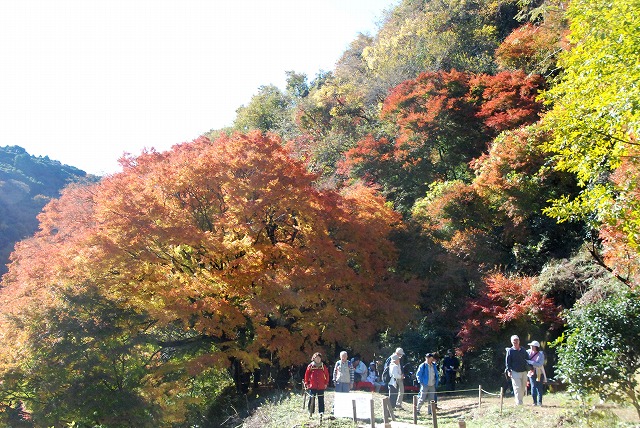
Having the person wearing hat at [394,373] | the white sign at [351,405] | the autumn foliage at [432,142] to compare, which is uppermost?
the autumn foliage at [432,142]

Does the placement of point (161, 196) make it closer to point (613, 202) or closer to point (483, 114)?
point (613, 202)

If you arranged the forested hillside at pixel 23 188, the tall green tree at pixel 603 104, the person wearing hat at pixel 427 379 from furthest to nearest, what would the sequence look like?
1. the forested hillside at pixel 23 188
2. the person wearing hat at pixel 427 379
3. the tall green tree at pixel 603 104

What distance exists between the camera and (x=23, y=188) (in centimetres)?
6378

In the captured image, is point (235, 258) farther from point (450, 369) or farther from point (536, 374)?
point (536, 374)

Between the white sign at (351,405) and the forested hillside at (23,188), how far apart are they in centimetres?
4914

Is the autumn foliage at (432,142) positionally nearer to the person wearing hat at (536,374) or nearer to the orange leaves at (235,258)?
the orange leaves at (235,258)

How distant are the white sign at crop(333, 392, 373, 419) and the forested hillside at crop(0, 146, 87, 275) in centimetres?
4914

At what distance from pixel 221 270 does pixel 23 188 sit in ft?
180

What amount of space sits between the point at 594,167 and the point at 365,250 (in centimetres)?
1129

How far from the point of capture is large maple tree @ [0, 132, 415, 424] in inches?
675

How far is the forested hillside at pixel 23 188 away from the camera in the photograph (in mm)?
56344

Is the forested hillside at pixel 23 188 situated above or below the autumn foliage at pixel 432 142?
above

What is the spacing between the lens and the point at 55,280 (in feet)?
55.4

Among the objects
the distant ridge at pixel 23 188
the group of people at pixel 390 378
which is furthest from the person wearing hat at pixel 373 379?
the distant ridge at pixel 23 188
